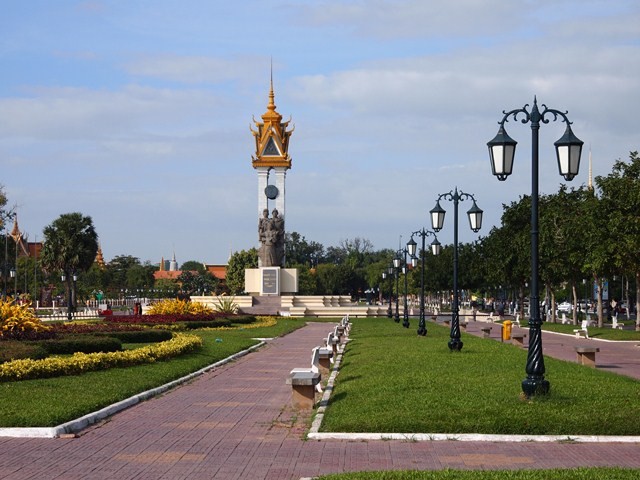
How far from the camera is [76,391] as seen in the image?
16172mm

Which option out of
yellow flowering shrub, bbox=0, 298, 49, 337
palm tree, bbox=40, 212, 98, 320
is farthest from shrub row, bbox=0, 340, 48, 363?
palm tree, bbox=40, 212, 98, 320

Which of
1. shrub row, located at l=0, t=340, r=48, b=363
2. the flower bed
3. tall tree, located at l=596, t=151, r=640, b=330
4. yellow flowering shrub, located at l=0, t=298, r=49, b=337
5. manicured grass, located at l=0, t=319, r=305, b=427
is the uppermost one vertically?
tall tree, located at l=596, t=151, r=640, b=330

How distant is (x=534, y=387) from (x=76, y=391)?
7.42 metres

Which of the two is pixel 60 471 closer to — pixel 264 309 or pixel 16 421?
pixel 16 421

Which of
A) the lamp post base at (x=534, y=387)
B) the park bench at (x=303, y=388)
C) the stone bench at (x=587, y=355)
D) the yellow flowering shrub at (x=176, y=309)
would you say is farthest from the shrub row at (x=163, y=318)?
the lamp post base at (x=534, y=387)

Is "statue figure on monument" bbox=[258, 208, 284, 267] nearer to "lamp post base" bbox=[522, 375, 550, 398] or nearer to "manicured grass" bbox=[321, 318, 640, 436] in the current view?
"manicured grass" bbox=[321, 318, 640, 436]

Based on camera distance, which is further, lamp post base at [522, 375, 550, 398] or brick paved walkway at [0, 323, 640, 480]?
lamp post base at [522, 375, 550, 398]

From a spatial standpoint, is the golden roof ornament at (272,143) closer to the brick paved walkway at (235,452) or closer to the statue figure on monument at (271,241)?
the statue figure on monument at (271,241)

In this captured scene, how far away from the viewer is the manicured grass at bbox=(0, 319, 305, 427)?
13125 millimetres

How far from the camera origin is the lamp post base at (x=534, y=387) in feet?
47.5

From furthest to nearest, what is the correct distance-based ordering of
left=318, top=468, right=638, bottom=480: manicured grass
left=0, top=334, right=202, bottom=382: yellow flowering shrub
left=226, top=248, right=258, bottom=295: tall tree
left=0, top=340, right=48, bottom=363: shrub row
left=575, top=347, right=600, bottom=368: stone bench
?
left=226, top=248, right=258, bottom=295: tall tree, left=575, top=347, right=600, bottom=368: stone bench, left=0, top=340, right=48, bottom=363: shrub row, left=0, top=334, right=202, bottom=382: yellow flowering shrub, left=318, top=468, right=638, bottom=480: manicured grass

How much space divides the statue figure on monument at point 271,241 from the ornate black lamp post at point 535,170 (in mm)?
61830

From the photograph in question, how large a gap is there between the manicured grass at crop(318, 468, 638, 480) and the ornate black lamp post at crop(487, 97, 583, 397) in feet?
16.3

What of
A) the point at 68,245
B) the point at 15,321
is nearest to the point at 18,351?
the point at 15,321
